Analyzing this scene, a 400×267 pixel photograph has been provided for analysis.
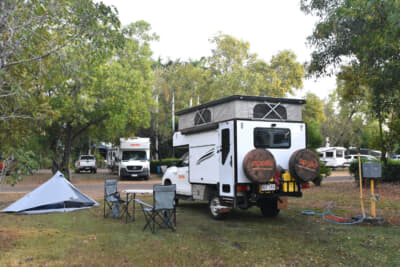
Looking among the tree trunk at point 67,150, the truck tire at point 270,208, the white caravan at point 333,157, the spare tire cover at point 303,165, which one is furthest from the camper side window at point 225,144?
the white caravan at point 333,157

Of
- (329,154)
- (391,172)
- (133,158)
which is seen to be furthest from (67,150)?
(329,154)

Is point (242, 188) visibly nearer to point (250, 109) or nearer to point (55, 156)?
point (250, 109)

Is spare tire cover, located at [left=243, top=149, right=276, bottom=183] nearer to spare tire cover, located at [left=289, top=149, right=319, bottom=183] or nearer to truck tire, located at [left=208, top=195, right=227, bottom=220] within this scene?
spare tire cover, located at [left=289, top=149, right=319, bottom=183]

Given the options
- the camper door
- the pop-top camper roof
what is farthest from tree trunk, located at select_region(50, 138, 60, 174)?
the camper door

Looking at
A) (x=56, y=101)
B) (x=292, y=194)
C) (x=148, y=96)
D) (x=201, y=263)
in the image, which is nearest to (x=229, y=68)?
(x=148, y=96)

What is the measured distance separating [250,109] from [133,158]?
1754 cm

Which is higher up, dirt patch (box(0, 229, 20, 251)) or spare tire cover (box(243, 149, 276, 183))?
spare tire cover (box(243, 149, 276, 183))

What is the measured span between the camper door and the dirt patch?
173 inches

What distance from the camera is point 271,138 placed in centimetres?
884

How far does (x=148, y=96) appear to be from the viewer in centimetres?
2466

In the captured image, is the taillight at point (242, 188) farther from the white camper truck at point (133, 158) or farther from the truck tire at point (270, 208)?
the white camper truck at point (133, 158)

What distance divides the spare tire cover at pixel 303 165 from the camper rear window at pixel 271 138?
490mm

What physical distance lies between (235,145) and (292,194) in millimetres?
1793

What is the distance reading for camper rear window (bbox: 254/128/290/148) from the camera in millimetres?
8656
